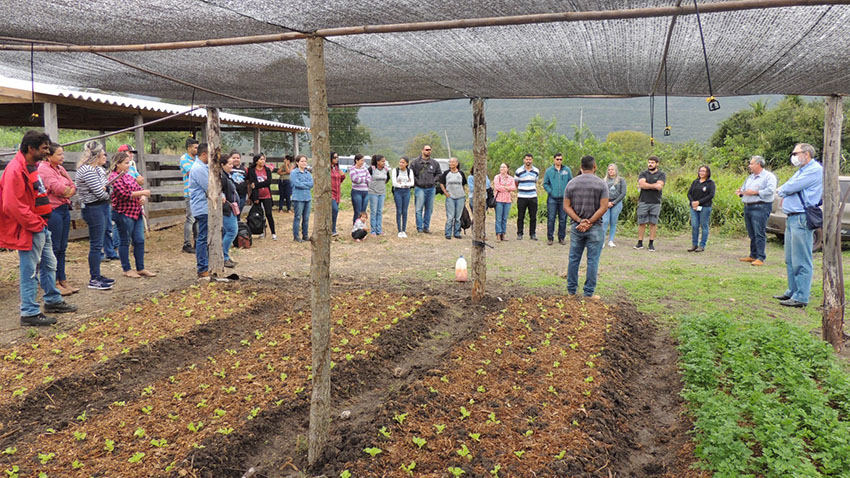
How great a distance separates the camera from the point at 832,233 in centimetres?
555

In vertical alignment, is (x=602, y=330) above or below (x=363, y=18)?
below

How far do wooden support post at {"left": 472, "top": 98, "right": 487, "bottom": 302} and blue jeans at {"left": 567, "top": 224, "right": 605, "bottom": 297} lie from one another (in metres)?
1.10

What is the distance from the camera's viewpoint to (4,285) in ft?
23.9

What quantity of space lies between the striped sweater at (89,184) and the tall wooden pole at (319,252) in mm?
4796

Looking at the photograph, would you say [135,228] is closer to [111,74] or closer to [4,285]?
[4,285]

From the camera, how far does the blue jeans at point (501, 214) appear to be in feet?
38.6

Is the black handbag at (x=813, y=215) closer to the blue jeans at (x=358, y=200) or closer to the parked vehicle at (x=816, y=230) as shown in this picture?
the parked vehicle at (x=816, y=230)

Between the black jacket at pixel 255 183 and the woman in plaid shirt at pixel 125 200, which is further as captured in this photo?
the black jacket at pixel 255 183

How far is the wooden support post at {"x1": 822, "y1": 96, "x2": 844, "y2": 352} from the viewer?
17.4ft

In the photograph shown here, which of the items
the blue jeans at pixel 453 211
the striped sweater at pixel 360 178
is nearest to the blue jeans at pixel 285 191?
the striped sweater at pixel 360 178

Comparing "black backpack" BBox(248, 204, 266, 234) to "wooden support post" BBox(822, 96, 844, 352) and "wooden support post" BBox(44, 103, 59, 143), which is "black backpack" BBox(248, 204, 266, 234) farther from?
"wooden support post" BBox(822, 96, 844, 352)

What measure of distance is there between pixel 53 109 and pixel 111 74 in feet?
17.6

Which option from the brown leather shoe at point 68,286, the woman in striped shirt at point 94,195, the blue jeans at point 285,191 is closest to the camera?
the woman in striped shirt at point 94,195

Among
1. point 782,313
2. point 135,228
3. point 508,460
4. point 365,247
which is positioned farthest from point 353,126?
point 508,460
